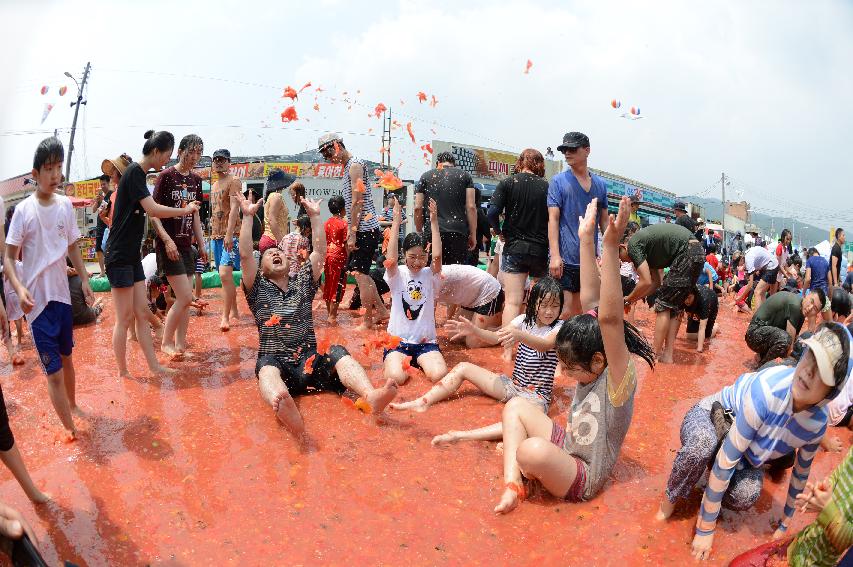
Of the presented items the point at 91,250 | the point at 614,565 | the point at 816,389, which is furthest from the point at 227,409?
the point at 91,250

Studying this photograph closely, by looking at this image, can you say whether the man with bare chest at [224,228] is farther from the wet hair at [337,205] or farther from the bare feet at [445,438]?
the bare feet at [445,438]

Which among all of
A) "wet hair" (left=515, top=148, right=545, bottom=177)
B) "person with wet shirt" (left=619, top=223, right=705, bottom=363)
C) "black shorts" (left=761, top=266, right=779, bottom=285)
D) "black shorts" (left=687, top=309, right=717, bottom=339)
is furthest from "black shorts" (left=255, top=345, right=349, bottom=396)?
"black shorts" (left=761, top=266, right=779, bottom=285)

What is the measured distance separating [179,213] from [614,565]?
4.31m

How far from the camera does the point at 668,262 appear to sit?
7000 mm

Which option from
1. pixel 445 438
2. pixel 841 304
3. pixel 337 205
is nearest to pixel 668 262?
pixel 841 304

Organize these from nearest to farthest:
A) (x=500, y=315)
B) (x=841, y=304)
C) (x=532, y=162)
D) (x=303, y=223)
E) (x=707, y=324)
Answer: (x=841, y=304) → (x=532, y=162) → (x=500, y=315) → (x=707, y=324) → (x=303, y=223)

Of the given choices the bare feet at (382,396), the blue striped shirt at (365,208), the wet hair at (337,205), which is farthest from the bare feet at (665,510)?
the wet hair at (337,205)

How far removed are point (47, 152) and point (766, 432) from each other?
459 centimetres

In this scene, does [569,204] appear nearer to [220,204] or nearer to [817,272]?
[220,204]

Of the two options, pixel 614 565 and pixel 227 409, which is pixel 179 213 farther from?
pixel 614 565

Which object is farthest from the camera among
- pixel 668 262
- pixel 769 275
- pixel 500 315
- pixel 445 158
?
pixel 769 275

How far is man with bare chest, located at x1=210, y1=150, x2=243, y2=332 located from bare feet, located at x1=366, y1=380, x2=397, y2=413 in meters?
3.37

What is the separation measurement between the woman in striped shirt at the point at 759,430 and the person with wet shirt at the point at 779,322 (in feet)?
10.1

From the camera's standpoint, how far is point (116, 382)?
220 inches
